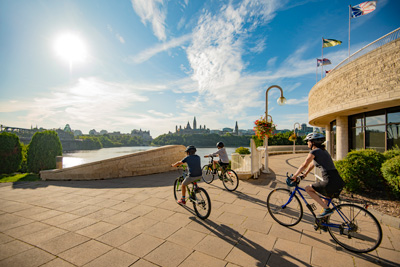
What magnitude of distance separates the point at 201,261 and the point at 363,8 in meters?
19.4

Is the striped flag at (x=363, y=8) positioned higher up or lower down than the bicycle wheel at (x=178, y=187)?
higher up

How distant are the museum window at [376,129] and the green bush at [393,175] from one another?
7.88 meters

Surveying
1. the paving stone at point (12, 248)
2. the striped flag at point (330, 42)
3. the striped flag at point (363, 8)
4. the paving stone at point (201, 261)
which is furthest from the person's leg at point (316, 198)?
the striped flag at point (330, 42)

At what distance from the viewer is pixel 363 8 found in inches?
517

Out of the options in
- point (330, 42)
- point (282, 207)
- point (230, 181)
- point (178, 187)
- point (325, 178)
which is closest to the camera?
point (325, 178)

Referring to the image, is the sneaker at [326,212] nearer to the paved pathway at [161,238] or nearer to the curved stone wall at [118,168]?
the paved pathway at [161,238]

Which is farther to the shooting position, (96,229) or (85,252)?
(96,229)

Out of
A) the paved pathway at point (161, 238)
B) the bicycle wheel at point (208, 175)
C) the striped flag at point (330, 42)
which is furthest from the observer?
the striped flag at point (330, 42)

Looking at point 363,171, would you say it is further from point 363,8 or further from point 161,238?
point 363,8

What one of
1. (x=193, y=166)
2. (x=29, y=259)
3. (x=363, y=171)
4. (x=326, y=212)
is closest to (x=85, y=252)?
(x=29, y=259)

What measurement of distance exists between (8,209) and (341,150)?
19.5 meters

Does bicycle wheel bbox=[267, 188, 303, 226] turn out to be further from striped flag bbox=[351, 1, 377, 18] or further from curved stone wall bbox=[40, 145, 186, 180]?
striped flag bbox=[351, 1, 377, 18]

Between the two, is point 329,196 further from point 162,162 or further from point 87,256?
point 162,162

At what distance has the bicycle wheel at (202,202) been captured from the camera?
13.9 ft
